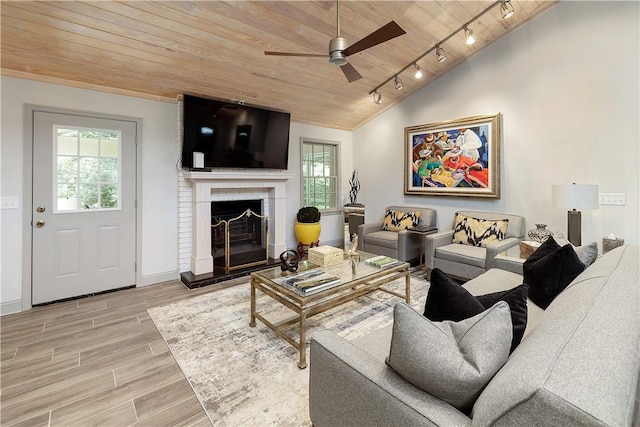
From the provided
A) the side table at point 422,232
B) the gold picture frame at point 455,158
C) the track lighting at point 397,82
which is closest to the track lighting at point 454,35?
the track lighting at point 397,82

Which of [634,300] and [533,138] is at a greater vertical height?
Result: [533,138]

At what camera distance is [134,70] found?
10.6 feet

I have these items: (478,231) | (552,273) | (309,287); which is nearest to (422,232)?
(478,231)

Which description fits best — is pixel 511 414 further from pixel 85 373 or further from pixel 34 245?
pixel 34 245

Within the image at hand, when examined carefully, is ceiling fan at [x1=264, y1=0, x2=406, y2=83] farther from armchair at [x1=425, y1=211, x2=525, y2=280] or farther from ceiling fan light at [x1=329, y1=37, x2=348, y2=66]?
armchair at [x1=425, y1=211, x2=525, y2=280]

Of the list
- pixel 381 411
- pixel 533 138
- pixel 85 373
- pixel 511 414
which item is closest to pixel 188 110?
pixel 85 373

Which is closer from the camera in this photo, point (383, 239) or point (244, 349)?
point (244, 349)

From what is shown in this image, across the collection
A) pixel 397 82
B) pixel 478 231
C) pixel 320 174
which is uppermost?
pixel 397 82

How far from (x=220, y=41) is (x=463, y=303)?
10.6ft

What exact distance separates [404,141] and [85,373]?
16.2 ft

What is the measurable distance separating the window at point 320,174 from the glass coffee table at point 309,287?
110 inches

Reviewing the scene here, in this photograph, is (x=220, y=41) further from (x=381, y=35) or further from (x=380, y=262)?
(x=380, y=262)

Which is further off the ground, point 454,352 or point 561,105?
point 561,105

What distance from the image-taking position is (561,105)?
362 cm
